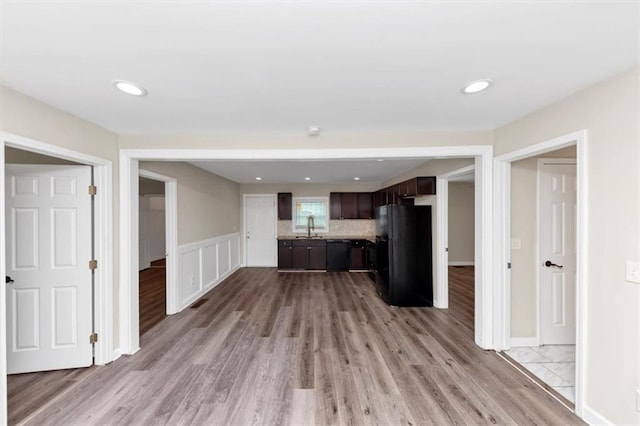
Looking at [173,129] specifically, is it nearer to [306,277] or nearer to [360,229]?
[306,277]

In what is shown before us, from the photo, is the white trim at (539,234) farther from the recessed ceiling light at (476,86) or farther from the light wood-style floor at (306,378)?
the recessed ceiling light at (476,86)

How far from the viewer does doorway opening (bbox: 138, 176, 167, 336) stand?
4.56 meters

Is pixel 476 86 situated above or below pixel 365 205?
above

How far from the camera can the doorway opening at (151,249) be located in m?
4.56

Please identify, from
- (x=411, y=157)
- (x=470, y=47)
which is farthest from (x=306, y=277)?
(x=470, y=47)

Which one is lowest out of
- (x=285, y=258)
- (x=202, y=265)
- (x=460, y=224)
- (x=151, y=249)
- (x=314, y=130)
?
(x=285, y=258)

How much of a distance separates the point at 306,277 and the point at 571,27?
5740mm

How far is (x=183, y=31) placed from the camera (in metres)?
1.25

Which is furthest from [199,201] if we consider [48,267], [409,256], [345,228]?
[345,228]

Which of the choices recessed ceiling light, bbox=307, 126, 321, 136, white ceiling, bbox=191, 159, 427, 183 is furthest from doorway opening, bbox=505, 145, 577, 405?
recessed ceiling light, bbox=307, 126, 321, 136

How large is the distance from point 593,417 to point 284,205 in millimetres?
6283

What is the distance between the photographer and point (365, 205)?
23.4 feet

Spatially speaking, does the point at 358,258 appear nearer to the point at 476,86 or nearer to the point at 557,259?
the point at 557,259

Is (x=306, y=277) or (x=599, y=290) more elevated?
(x=599, y=290)
